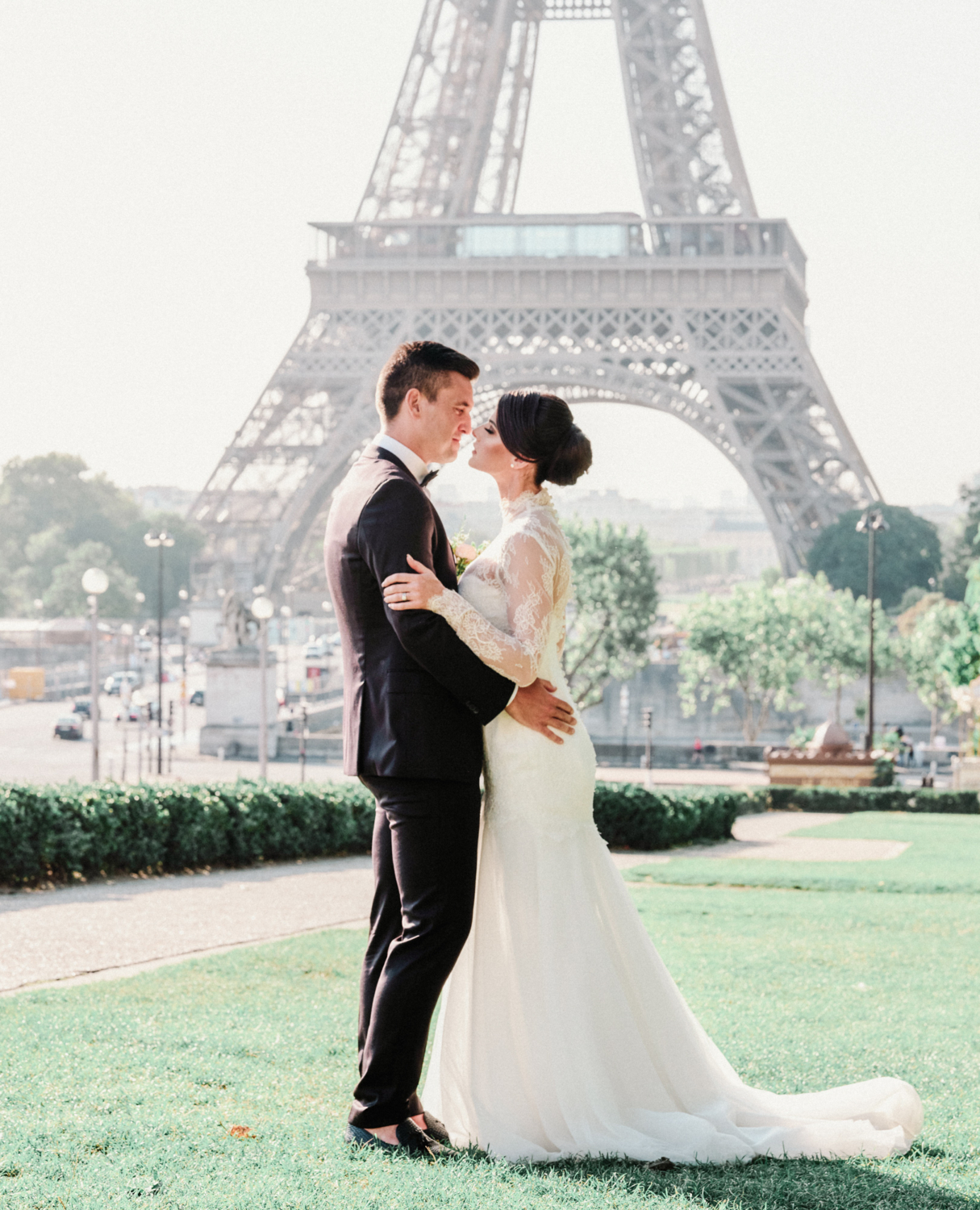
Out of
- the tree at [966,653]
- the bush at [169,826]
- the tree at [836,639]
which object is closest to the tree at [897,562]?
the tree at [836,639]

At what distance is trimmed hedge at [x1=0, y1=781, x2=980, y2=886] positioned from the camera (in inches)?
404

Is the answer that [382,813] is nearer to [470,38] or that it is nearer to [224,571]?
[224,571]

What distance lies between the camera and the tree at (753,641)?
42.6 metres

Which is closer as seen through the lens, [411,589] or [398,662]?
[411,589]

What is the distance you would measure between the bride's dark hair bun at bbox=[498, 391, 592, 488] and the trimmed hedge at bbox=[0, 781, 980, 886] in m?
7.00

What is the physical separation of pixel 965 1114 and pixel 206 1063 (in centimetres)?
220

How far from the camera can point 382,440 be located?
3914mm

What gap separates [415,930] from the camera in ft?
12.2

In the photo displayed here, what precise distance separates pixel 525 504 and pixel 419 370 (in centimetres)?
45

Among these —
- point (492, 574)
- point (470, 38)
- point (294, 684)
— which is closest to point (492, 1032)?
point (492, 574)

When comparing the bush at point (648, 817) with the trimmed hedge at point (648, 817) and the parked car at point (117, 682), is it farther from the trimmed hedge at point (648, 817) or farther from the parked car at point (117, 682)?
the parked car at point (117, 682)

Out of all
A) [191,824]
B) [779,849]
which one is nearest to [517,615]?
[191,824]

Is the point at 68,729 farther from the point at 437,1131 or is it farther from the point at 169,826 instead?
the point at 437,1131

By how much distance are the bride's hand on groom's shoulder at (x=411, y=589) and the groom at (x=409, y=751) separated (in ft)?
0.09
